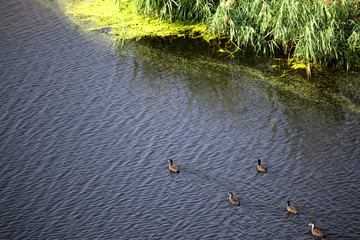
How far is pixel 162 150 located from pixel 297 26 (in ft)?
31.0

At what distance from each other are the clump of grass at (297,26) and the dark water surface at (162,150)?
2.08 m

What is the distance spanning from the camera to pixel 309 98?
71.7ft

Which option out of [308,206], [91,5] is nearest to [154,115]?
[308,206]

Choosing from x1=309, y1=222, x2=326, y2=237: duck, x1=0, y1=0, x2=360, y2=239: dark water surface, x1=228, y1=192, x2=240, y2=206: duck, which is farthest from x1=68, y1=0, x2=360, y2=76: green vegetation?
x1=309, y1=222, x2=326, y2=237: duck

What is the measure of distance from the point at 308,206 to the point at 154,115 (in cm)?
858

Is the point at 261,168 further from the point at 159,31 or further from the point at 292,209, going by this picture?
the point at 159,31

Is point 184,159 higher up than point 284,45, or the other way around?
point 284,45

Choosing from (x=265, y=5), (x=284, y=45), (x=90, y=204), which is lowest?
(x=90, y=204)

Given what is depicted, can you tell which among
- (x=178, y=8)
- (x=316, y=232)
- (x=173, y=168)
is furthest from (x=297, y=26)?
(x=316, y=232)

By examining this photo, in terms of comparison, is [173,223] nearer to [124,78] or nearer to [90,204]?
[90,204]

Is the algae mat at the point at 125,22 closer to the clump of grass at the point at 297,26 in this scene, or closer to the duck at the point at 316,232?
the clump of grass at the point at 297,26

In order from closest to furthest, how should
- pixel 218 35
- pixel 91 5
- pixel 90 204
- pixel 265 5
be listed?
1. pixel 90 204
2. pixel 265 5
3. pixel 218 35
4. pixel 91 5

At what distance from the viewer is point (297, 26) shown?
22734 mm

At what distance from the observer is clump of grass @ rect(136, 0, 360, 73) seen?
2219cm
